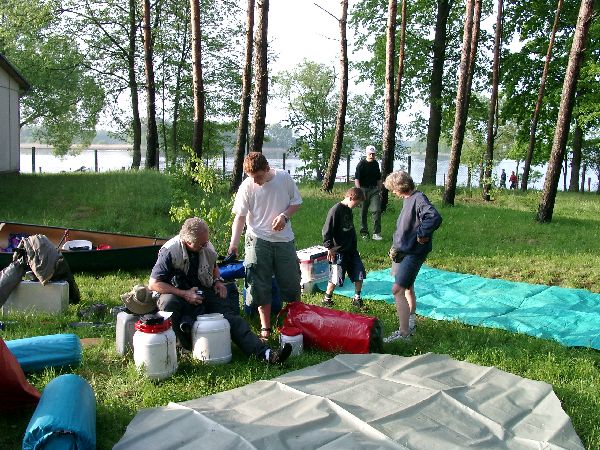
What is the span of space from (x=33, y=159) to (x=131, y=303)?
1114 inches

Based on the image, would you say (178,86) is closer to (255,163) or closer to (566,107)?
(566,107)

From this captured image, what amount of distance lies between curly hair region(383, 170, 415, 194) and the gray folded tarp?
1759 mm

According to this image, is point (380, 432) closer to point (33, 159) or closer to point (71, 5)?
point (71, 5)

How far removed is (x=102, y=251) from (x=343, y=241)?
12.1 feet

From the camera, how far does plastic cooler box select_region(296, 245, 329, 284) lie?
770 centimetres

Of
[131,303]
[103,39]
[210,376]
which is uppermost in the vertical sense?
[103,39]

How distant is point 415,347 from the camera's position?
221 inches

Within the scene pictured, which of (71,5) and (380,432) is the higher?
(71,5)

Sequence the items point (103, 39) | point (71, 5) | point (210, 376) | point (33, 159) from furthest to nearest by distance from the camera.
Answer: point (33, 159) → point (103, 39) → point (71, 5) → point (210, 376)

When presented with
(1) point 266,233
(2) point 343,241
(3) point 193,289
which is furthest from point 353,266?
(3) point 193,289

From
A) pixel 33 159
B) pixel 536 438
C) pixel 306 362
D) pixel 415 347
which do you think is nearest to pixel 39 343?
pixel 306 362

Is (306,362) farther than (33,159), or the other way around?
(33,159)

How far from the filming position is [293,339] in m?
5.30

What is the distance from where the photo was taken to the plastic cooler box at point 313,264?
7.70 metres
